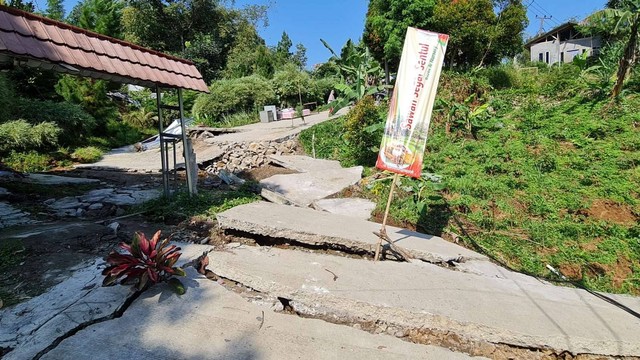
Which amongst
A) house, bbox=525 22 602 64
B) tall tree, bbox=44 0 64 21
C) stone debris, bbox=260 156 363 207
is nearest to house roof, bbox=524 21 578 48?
house, bbox=525 22 602 64

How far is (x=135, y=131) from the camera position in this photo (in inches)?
585

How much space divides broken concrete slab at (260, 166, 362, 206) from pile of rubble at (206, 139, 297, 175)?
1961 mm

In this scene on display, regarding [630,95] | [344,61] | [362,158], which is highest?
[344,61]

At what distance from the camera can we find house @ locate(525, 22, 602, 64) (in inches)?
998

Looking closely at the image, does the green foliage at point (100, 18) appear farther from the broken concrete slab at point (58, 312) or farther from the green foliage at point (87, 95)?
the broken concrete slab at point (58, 312)

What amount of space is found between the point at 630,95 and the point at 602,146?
2.58 meters

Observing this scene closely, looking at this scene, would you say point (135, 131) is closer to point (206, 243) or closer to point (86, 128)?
point (86, 128)

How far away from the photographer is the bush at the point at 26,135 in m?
8.90

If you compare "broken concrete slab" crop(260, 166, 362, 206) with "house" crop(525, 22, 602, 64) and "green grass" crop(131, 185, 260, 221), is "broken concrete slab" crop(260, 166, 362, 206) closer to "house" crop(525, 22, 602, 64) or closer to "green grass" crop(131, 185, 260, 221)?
"green grass" crop(131, 185, 260, 221)

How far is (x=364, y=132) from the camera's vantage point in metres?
7.62

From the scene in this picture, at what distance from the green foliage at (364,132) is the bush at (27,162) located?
7.43 meters

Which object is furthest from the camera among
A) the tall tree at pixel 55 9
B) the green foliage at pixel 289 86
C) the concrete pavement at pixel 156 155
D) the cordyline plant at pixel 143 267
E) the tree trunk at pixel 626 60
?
the tall tree at pixel 55 9

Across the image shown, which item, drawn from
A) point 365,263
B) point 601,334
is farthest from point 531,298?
point 365,263

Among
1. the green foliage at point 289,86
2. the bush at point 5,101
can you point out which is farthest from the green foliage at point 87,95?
the green foliage at point 289,86
